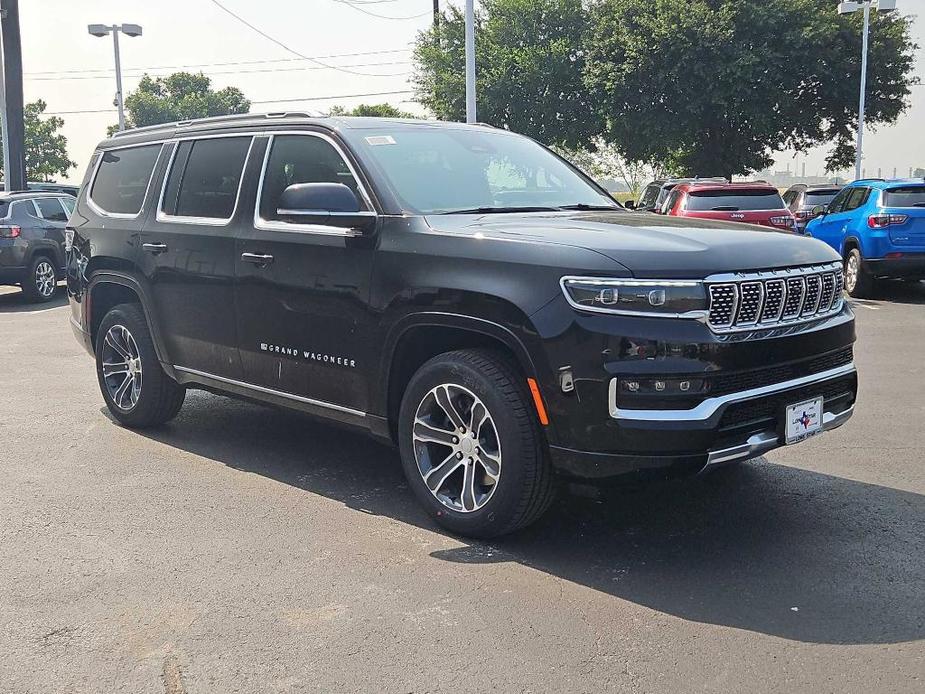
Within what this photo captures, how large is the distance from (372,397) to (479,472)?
725 millimetres

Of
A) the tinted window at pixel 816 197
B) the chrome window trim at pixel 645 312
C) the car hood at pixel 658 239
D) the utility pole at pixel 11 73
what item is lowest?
the chrome window trim at pixel 645 312

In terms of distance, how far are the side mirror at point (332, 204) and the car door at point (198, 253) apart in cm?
94

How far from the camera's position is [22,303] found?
15.5 metres

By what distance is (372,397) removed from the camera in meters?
4.97

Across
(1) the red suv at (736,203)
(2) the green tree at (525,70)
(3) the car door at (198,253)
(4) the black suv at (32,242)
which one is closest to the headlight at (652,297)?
(3) the car door at (198,253)

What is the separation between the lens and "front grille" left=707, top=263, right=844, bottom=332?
4078 millimetres

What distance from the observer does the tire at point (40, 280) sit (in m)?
15.3

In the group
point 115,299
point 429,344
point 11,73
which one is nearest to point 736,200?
point 115,299

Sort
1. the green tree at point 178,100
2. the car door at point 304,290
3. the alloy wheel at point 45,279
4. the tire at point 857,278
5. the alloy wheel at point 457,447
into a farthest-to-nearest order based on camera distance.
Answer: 1. the green tree at point 178,100
2. the alloy wheel at point 45,279
3. the tire at point 857,278
4. the car door at point 304,290
5. the alloy wheel at point 457,447

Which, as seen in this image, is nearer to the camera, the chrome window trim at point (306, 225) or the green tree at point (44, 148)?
the chrome window trim at point (306, 225)

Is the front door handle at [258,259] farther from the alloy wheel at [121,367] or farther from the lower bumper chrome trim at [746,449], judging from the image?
the lower bumper chrome trim at [746,449]

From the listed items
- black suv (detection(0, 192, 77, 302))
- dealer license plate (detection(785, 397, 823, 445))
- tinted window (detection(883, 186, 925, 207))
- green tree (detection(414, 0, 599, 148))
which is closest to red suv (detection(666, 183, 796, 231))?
tinted window (detection(883, 186, 925, 207))

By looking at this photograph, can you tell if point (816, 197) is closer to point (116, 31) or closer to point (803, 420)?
point (803, 420)

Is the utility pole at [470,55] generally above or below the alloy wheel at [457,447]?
above
